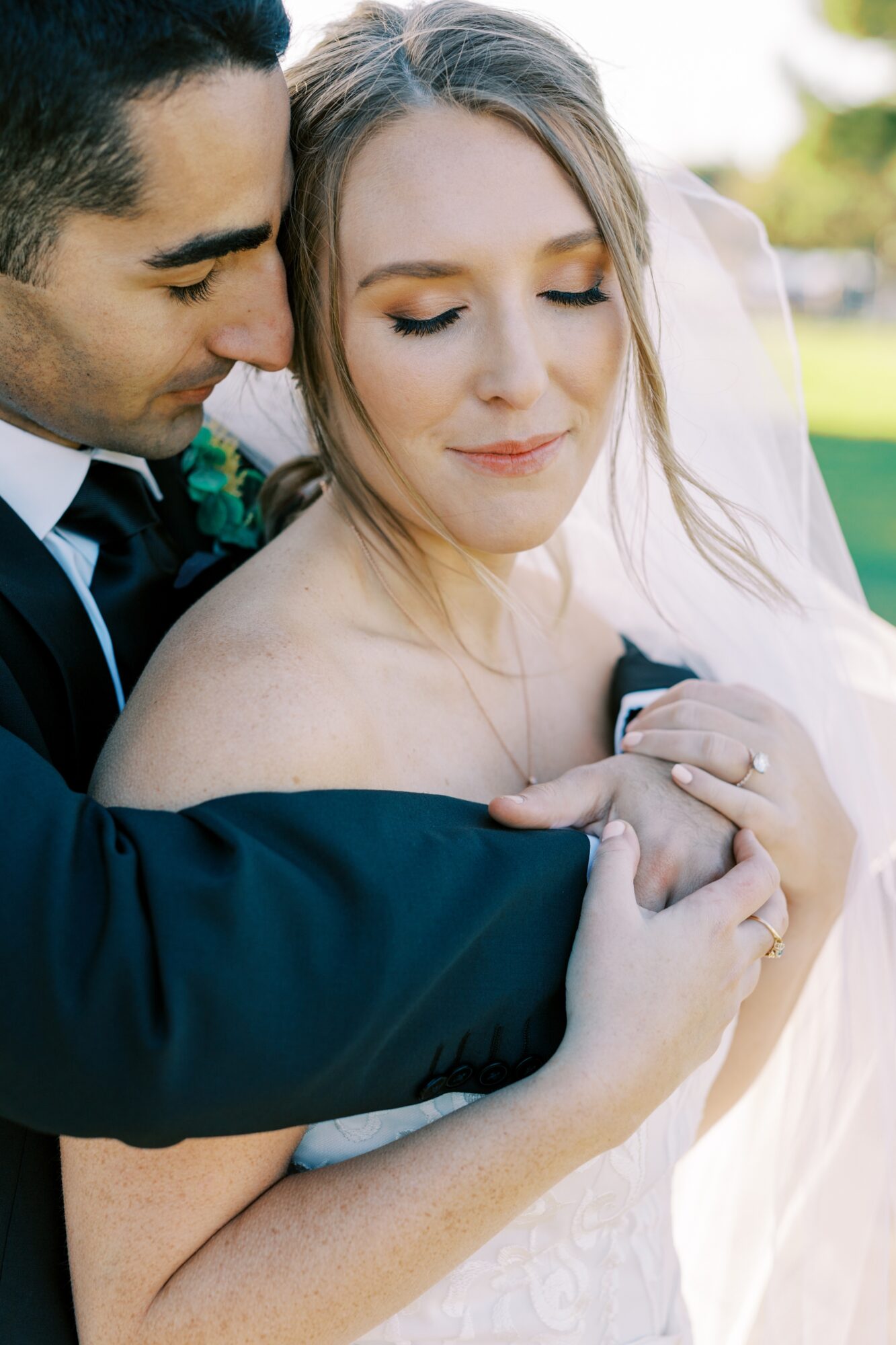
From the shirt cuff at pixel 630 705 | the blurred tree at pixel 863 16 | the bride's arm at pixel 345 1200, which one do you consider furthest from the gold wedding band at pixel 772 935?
the blurred tree at pixel 863 16

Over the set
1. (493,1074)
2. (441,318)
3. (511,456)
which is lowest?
(493,1074)

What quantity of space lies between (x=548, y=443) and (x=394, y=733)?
0.59 meters

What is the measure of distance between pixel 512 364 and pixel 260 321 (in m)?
0.51

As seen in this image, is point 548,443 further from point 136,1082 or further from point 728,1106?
point 728,1106

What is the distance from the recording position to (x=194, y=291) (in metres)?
2.06

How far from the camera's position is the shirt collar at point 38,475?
6.54ft

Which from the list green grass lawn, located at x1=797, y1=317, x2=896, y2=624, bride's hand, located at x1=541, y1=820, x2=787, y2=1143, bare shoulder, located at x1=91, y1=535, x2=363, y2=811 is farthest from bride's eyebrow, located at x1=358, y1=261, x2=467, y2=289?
green grass lawn, located at x1=797, y1=317, x2=896, y2=624

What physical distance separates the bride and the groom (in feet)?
0.25

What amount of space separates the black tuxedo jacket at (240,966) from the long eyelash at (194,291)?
2.65 ft

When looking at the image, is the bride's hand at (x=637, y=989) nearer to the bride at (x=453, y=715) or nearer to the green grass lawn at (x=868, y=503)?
the bride at (x=453, y=715)

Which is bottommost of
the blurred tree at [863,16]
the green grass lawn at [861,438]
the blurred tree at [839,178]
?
the green grass lawn at [861,438]

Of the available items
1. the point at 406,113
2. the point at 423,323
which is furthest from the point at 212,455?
the point at 406,113

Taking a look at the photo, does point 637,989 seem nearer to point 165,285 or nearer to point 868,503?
point 165,285

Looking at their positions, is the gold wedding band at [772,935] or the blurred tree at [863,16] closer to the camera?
the gold wedding band at [772,935]
